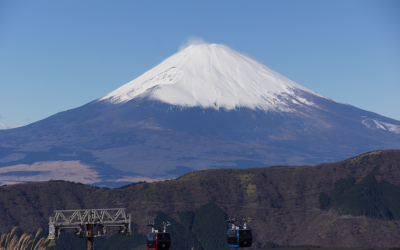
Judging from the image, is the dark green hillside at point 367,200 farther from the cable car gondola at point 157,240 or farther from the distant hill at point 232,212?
the cable car gondola at point 157,240

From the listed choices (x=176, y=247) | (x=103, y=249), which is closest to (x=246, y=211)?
(x=176, y=247)

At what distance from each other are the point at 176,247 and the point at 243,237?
11260 centimetres

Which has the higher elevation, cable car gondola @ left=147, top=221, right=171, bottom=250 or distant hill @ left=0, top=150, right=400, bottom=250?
cable car gondola @ left=147, top=221, right=171, bottom=250

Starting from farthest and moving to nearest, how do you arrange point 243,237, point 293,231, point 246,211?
1. point 246,211
2. point 293,231
3. point 243,237

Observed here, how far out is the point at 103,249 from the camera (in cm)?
16938

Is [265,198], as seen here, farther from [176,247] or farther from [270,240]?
[176,247]

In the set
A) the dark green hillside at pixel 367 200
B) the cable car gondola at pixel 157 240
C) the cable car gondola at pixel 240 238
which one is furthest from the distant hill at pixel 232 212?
the cable car gondola at pixel 157 240

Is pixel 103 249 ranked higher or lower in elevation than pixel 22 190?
lower

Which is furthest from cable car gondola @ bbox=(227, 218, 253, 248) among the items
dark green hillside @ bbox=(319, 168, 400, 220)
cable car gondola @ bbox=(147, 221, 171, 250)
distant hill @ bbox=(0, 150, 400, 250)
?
dark green hillside @ bbox=(319, 168, 400, 220)

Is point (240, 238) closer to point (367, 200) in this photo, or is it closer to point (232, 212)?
point (232, 212)

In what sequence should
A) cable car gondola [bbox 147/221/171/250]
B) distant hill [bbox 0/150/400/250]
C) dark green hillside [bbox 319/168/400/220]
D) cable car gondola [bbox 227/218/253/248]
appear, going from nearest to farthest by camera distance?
cable car gondola [bbox 147/221/171/250] → cable car gondola [bbox 227/218/253/248] → distant hill [bbox 0/150/400/250] → dark green hillside [bbox 319/168/400/220]

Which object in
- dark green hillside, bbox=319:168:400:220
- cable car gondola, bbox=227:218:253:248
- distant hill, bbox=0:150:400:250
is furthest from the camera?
dark green hillside, bbox=319:168:400:220

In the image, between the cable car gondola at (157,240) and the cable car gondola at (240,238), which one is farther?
the cable car gondola at (240,238)

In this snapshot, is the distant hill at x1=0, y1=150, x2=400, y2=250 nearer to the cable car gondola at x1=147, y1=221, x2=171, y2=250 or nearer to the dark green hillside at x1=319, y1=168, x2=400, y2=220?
the dark green hillside at x1=319, y1=168, x2=400, y2=220
